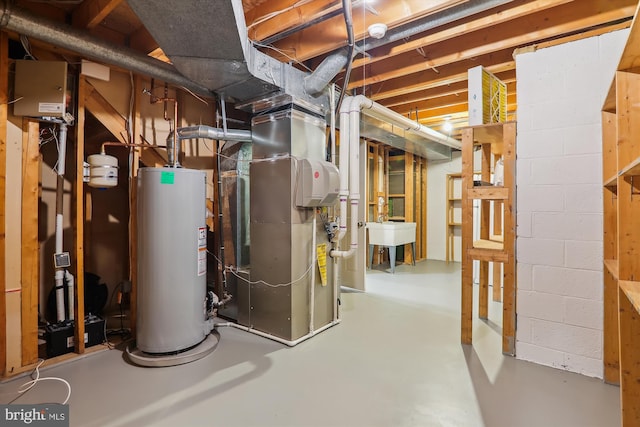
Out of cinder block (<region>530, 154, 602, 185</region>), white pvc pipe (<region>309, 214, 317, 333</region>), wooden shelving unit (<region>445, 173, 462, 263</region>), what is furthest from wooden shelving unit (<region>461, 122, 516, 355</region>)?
wooden shelving unit (<region>445, 173, 462, 263</region>)

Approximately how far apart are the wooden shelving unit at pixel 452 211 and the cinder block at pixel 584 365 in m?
4.38

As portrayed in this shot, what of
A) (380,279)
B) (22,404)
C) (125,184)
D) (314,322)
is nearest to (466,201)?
(314,322)

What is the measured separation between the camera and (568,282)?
2297 millimetres

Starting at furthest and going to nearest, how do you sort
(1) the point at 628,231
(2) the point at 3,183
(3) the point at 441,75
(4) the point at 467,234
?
(3) the point at 441,75 < (4) the point at 467,234 < (2) the point at 3,183 < (1) the point at 628,231

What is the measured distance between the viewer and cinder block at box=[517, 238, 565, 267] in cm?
233

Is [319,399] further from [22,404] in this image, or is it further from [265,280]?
[22,404]

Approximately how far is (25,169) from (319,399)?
99.7 inches

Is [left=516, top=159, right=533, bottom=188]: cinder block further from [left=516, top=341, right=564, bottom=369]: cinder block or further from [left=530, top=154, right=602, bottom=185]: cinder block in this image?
[left=516, top=341, right=564, bottom=369]: cinder block

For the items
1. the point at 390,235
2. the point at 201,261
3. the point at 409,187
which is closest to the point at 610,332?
the point at 201,261

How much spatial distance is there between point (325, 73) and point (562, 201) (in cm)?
212

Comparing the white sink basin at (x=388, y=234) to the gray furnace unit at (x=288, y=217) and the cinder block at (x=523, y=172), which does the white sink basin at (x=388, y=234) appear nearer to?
the gray furnace unit at (x=288, y=217)

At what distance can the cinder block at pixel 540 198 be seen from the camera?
2.33 meters

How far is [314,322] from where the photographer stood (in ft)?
9.62

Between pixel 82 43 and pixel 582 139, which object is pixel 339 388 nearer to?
pixel 582 139
